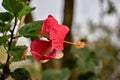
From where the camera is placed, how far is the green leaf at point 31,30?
1.79 ft

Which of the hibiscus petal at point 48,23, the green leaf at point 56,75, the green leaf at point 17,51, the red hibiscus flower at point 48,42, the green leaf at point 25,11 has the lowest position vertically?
the green leaf at point 56,75

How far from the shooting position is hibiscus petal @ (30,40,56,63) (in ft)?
1.71

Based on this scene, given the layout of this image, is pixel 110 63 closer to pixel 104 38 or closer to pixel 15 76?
pixel 104 38

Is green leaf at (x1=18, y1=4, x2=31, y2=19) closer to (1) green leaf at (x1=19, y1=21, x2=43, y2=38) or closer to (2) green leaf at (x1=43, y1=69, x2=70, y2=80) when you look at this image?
(1) green leaf at (x1=19, y1=21, x2=43, y2=38)

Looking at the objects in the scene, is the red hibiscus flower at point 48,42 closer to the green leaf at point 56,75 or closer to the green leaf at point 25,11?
the green leaf at point 25,11

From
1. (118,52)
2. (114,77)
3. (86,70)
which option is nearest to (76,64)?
(86,70)

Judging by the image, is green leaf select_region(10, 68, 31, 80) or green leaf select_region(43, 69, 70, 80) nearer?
green leaf select_region(10, 68, 31, 80)

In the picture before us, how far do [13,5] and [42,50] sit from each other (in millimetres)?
82

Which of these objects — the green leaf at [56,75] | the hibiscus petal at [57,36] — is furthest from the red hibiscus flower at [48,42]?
the green leaf at [56,75]

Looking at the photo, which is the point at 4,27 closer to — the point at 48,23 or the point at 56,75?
the point at 48,23

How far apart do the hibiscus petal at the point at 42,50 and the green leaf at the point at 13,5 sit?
2.2 inches

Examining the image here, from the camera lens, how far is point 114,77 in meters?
2.06

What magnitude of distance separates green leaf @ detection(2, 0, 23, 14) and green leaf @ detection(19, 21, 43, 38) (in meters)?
0.04

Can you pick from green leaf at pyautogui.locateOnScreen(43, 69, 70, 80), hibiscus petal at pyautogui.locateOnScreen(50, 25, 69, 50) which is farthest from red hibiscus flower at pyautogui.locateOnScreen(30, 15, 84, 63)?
green leaf at pyautogui.locateOnScreen(43, 69, 70, 80)
